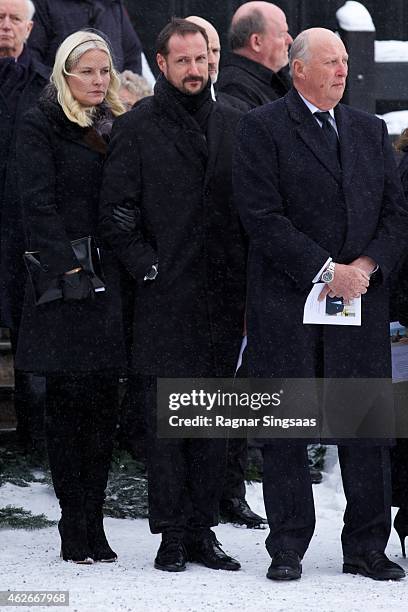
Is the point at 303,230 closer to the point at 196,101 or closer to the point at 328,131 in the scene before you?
the point at 328,131

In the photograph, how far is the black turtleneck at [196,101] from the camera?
5711 mm

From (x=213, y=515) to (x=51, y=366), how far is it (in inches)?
32.8

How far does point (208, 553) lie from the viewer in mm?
5645

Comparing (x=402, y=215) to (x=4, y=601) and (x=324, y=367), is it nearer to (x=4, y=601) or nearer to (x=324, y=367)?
(x=324, y=367)

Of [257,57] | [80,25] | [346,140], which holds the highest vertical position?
[80,25]

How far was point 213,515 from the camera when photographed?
5672 mm

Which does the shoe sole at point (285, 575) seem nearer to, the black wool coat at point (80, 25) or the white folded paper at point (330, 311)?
the white folded paper at point (330, 311)

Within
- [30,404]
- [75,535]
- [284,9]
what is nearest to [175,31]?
[75,535]

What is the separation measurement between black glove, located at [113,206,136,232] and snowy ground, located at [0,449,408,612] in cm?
128

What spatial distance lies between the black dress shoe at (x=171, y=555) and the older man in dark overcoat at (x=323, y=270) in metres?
0.34

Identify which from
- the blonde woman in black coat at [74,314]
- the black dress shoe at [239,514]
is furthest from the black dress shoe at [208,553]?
the black dress shoe at [239,514]

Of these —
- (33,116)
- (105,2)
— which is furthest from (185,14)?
(33,116)

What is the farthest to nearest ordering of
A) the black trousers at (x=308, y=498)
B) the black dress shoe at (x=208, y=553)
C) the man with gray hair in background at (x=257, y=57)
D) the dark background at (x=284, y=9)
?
the dark background at (x=284, y=9)
the man with gray hair in background at (x=257, y=57)
the black dress shoe at (x=208, y=553)
the black trousers at (x=308, y=498)

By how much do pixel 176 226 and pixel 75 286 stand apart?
447 mm
